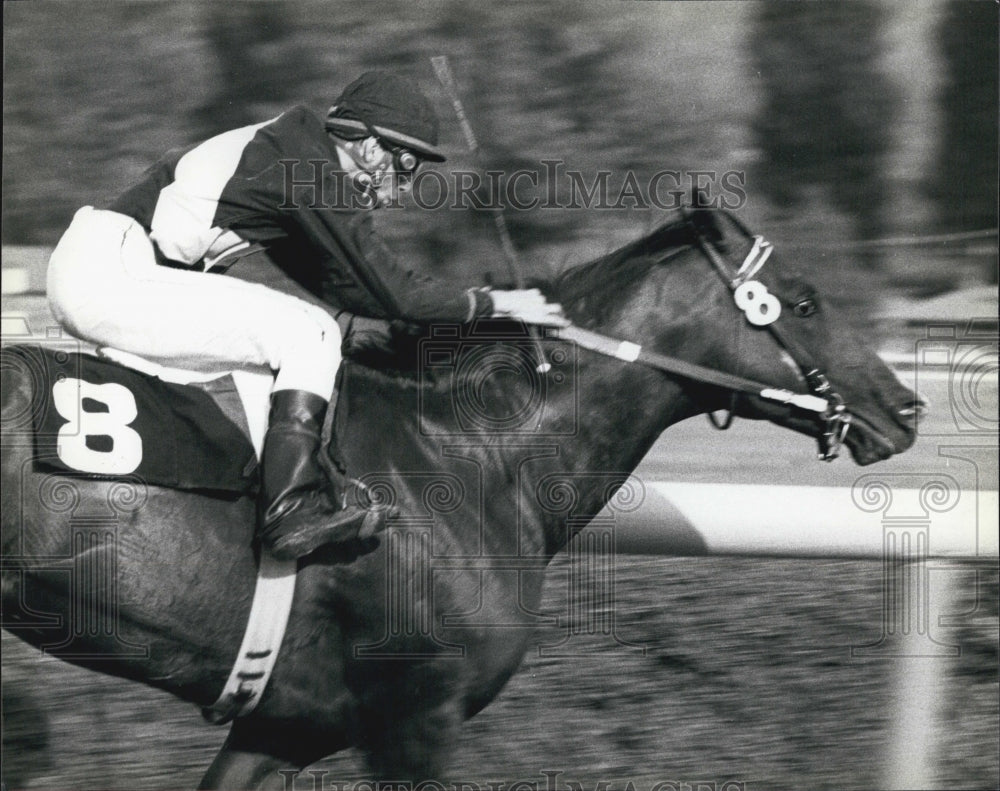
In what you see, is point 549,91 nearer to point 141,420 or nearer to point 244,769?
point 141,420

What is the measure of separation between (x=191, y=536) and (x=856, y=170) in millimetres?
1851

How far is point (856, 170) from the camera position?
315 centimetres

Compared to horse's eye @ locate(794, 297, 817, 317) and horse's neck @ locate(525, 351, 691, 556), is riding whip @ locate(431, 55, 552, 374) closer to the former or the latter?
horse's neck @ locate(525, 351, 691, 556)

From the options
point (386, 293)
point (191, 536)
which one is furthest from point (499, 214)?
point (191, 536)

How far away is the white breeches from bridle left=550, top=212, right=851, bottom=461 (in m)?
0.59

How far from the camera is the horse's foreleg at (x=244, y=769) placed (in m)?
2.86

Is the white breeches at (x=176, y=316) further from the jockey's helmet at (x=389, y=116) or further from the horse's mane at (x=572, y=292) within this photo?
the jockey's helmet at (x=389, y=116)

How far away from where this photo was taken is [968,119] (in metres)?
3.13

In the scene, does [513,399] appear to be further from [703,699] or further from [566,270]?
Answer: [703,699]

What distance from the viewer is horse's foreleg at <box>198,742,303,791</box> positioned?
2.86 metres

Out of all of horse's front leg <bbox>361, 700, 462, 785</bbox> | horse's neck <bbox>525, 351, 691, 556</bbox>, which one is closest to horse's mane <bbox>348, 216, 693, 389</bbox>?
horse's neck <bbox>525, 351, 691, 556</bbox>

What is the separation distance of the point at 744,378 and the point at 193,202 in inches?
49.5

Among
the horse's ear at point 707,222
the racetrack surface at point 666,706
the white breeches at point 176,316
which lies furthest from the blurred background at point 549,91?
the racetrack surface at point 666,706

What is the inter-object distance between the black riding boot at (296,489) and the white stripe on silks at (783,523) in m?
0.75
